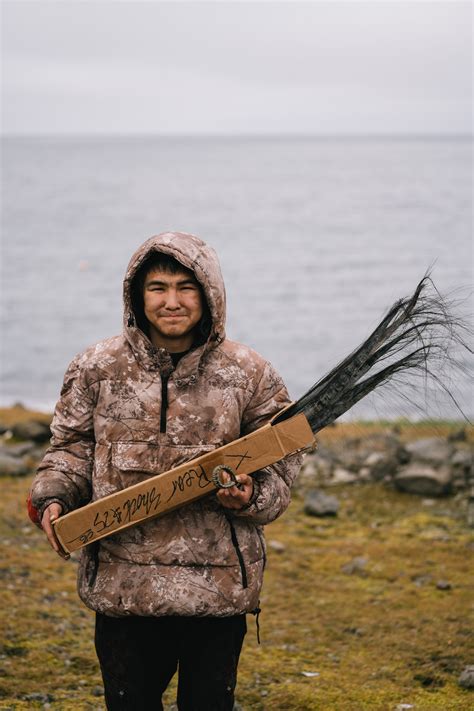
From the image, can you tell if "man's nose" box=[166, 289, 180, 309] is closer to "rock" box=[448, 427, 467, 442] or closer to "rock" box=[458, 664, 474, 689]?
"rock" box=[458, 664, 474, 689]

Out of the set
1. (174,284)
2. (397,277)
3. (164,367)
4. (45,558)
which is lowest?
(45,558)

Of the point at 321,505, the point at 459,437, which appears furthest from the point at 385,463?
the point at 459,437

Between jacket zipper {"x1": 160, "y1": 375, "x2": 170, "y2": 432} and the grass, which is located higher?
jacket zipper {"x1": 160, "y1": 375, "x2": 170, "y2": 432}

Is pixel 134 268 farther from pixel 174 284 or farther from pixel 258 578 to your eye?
pixel 258 578

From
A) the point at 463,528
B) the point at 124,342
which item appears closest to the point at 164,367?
the point at 124,342

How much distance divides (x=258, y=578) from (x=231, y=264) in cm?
4102

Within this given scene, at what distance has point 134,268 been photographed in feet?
10.1

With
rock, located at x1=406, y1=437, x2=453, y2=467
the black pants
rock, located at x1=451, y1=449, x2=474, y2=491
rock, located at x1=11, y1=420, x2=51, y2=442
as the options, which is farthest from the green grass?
rock, located at x1=11, y1=420, x2=51, y2=442

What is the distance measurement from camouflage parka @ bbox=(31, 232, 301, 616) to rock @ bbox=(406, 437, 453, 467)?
604 centimetres

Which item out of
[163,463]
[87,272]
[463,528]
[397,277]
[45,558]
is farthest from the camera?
[87,272]

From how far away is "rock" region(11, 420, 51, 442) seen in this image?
1087cm

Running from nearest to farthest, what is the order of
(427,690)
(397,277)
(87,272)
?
(427,690) < (397,277) < (87,272)

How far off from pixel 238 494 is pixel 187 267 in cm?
79

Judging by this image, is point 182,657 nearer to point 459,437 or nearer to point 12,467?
point 12,467
